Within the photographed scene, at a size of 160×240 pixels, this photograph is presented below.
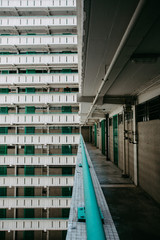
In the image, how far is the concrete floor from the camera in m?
2.70

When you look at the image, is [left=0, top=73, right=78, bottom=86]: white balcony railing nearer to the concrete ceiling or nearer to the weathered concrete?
the concrete ceiling

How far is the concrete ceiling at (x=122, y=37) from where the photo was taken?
1568 mm

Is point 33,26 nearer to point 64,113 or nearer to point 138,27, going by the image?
point 64,113

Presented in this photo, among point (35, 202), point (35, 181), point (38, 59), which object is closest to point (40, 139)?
point (35, 181)

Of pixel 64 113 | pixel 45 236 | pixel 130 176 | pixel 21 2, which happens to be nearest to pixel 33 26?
pixel 21 2

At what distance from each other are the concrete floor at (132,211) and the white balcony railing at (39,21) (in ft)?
43.2

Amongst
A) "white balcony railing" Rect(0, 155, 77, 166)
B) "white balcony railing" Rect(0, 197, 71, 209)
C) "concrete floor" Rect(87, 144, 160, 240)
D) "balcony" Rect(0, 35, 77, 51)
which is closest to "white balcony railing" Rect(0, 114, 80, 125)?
"white balcony railing" Rect(0, 155, 77, 166)

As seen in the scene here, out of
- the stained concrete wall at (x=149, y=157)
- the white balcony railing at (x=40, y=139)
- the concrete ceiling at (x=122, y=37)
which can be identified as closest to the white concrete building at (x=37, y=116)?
the white balcony railing at (x=40, y=139)

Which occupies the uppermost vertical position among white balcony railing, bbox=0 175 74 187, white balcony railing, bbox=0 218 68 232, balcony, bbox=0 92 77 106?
balcony, bbox=0 92 77 106

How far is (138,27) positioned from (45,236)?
54.8ft

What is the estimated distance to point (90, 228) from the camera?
79cm

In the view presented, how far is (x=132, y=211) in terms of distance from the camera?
3447 millimetres

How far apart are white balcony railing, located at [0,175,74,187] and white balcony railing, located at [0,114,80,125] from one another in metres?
4.76

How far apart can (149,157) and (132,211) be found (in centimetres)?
158
